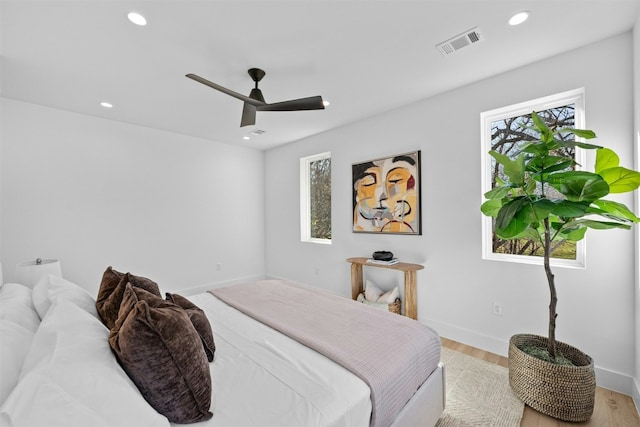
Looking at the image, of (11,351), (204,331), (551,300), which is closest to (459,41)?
(551,300)

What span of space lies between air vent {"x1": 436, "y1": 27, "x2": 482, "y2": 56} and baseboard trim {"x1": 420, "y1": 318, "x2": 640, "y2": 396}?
8.48 feet

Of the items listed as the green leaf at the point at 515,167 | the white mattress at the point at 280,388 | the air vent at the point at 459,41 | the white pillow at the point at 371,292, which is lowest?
the white pillow at the point at 371,292

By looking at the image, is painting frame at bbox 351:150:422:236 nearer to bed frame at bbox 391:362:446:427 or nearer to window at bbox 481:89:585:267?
window at bbox 481:89:585:267

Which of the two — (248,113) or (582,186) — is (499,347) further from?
(248,113)

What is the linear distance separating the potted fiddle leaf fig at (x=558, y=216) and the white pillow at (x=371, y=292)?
60.0 inches

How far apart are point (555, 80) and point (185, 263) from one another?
16.1 ft

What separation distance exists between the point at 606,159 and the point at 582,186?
0.37 meters

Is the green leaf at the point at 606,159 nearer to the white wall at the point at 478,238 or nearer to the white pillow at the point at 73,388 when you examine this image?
the white wall at the point at 478,238

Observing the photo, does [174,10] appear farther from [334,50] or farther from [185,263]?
[185,263]

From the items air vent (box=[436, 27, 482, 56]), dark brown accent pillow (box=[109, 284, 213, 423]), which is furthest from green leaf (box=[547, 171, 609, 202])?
dark brown accent pillow (box=[109, 284, 213, 423])

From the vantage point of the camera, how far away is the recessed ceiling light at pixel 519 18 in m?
1.82

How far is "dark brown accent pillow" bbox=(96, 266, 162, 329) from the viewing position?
1.41 metres

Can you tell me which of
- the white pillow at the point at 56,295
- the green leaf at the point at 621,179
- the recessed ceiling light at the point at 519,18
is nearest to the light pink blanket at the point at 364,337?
the white pillow at the point at 56,295

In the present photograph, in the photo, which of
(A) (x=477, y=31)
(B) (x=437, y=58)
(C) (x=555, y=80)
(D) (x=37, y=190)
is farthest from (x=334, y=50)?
(D) (x=37, y=190)
